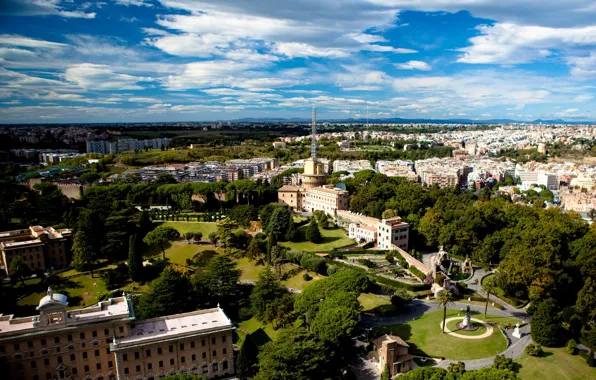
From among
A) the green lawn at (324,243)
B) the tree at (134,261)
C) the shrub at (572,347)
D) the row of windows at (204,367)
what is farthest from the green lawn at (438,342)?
the tree at (134,261)

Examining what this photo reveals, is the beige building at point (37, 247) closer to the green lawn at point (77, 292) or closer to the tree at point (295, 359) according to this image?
the green lawn at point (77, 292)

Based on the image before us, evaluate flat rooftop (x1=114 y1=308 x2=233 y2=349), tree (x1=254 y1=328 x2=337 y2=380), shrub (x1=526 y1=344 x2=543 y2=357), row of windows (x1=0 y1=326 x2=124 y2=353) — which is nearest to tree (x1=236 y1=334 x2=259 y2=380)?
tree (x1=254 y1=328 x2=337 y2=380)

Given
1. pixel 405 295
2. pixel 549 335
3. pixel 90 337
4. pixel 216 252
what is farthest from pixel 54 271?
pixel 549 335

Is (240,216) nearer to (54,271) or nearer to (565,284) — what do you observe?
(54,271)

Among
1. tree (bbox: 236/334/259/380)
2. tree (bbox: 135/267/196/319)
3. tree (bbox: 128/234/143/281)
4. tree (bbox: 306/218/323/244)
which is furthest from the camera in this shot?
tree (bbox: 306/218/323/244)

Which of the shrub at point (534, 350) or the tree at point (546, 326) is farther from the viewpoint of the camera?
the tree at point (546, 326)

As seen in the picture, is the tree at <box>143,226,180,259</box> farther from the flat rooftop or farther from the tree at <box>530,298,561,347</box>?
the tree at <box>530,298,561,347</box>
